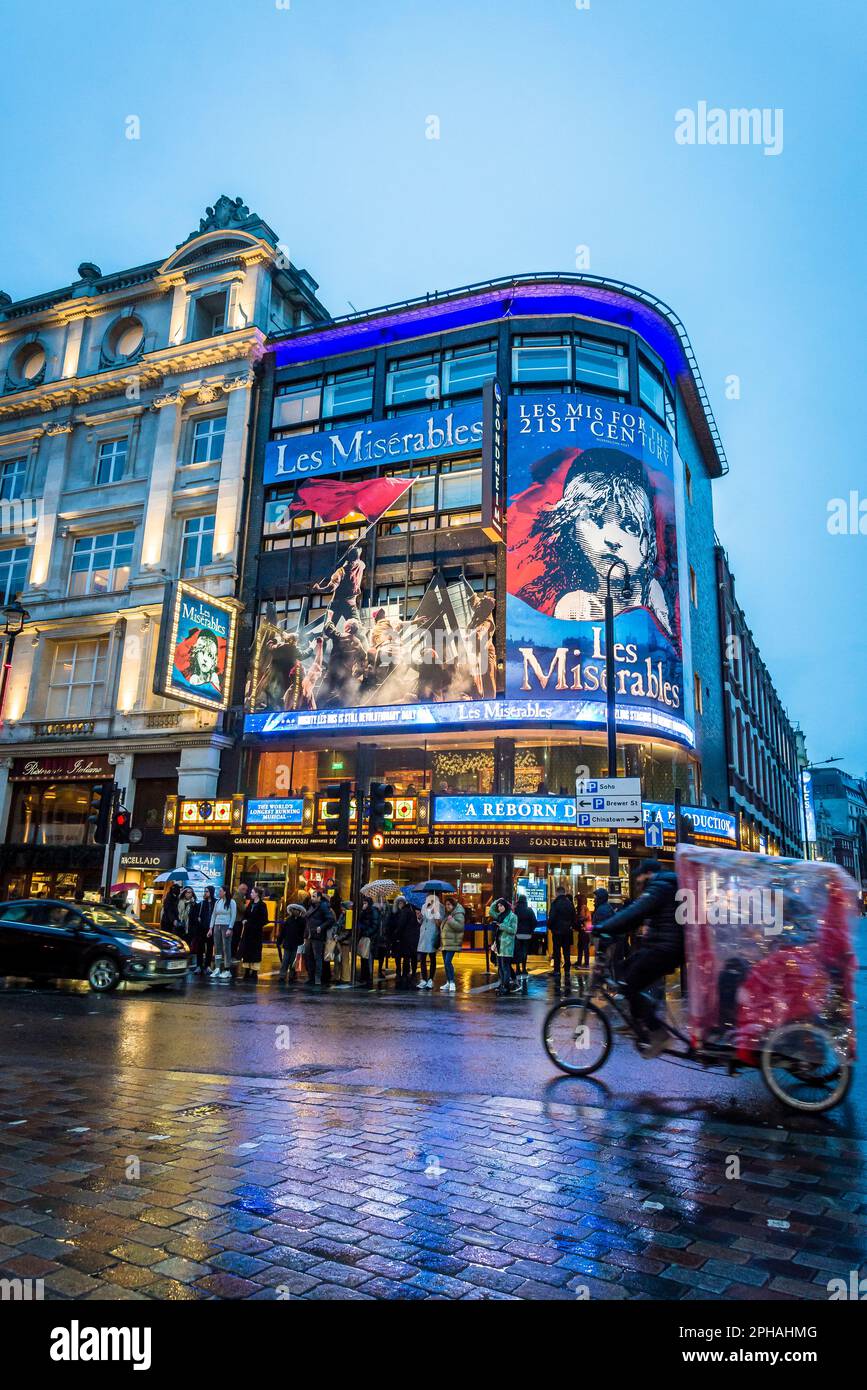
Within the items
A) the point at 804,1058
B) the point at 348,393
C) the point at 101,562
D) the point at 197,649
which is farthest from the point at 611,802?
the point at 101,562

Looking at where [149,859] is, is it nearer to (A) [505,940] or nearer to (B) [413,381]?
(A) [505,940]

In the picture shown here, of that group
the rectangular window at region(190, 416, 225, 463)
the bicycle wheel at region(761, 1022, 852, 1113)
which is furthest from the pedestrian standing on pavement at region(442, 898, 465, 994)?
the rectangular window at region(190, 416, 225, 463)

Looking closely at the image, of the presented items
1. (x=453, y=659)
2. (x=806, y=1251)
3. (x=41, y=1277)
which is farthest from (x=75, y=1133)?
(x=453, y=659)

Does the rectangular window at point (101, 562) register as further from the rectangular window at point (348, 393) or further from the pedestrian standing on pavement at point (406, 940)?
the pedestrian standing on pavement at point (406, 940)

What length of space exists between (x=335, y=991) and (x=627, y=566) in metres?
18.9

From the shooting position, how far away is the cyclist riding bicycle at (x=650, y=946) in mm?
7242

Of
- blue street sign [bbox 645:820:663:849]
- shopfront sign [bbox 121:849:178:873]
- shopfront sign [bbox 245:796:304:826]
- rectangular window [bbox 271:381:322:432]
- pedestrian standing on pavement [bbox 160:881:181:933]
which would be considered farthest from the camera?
rectangular window [bbox 271:381:322:432]

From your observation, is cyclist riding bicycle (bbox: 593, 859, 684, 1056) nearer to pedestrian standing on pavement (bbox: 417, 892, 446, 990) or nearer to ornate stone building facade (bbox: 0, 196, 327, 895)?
pedestrian standing on pavement (bbox: 417, 892, 446, 990)

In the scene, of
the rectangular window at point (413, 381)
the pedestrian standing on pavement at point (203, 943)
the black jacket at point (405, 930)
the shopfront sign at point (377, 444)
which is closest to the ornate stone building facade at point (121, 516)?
the shopfront sign at point (377, 444)

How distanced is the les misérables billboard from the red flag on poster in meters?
4.68

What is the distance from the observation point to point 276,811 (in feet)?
95.9

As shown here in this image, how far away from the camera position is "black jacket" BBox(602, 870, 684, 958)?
24.1ft

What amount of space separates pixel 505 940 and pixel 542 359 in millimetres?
23955
